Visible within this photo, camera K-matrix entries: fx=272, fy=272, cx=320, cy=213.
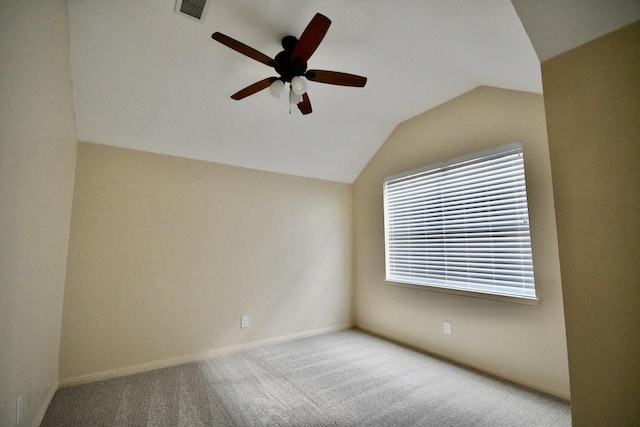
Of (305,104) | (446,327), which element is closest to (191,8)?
(305,104)

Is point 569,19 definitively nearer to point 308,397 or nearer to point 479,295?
point 479,295

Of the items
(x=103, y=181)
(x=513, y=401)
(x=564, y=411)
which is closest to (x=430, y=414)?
(x=513, y=401)

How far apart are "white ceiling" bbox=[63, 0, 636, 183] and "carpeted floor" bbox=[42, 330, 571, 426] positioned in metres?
2.24

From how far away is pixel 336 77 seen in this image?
1.87 m

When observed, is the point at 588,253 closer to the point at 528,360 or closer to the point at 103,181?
the point at 528,360

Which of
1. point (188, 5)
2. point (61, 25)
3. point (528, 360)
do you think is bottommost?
point (528, 360)

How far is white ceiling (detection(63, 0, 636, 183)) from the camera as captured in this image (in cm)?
180

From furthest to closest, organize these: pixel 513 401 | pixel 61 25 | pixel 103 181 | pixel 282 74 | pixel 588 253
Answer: pixel 103 181, pixel 513 401, pixel 282 74, pixel 61 25, pixel 588 253

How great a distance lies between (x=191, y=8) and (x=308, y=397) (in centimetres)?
296

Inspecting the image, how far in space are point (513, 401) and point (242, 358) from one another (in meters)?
2.50

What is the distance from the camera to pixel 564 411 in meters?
1.95

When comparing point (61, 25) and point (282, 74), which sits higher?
point (61, 25)

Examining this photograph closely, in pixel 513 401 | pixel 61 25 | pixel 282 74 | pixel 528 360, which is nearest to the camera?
pixel 61 25

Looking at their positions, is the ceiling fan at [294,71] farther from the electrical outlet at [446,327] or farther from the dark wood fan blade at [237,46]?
the electrical outlet at [446,327]
